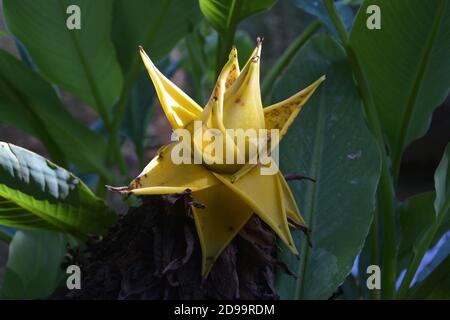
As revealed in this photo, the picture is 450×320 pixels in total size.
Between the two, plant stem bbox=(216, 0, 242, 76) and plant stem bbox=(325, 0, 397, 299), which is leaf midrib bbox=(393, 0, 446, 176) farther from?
plant stem bbox=(216, 0, 242, 76)

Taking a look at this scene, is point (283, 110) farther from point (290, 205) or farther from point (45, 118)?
point (45, 118)

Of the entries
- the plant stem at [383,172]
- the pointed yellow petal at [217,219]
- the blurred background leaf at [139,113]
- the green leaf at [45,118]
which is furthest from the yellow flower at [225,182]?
the blurred background leaf at [139,113]

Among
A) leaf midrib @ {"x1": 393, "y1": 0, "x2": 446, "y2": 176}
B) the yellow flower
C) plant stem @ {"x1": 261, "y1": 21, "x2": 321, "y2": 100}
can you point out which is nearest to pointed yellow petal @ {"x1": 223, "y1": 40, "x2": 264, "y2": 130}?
the yellow flower

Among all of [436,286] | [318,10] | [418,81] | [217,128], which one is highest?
[318,10]

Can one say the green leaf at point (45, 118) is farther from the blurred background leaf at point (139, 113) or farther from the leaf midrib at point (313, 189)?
the leaf midrib at point (313, 189)

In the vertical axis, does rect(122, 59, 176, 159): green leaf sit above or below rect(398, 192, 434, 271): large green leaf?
above

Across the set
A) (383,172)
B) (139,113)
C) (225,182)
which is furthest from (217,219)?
(139,113)
